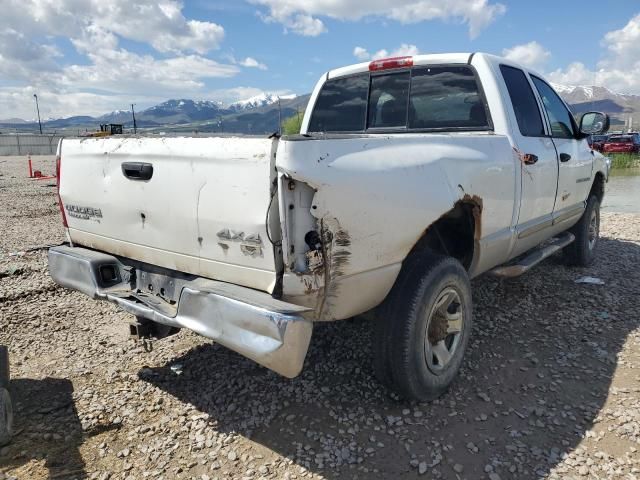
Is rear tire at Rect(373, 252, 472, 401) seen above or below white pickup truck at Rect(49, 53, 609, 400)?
below

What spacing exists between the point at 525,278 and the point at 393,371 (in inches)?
124

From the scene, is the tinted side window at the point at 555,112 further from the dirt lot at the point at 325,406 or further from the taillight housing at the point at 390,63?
the dirt lot at the point at 325,406

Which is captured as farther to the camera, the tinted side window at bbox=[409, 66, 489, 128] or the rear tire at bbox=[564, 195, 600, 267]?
the rear tire at bbox=[564, 195, 600, 267]

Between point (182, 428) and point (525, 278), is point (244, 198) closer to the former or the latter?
point (182, 428)

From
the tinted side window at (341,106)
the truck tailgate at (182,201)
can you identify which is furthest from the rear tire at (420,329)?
the tinted side window at (341,106)

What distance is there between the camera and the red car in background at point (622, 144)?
81.6 ft

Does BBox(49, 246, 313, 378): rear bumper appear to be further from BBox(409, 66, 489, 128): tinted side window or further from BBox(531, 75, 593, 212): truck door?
BBox(531, 75, 593, 212): truck door

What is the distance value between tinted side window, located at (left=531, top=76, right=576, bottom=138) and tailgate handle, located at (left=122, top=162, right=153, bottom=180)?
3483mm

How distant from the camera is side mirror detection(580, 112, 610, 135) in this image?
5.24m

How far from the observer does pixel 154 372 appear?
11.5 ft

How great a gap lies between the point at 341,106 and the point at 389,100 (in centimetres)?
54

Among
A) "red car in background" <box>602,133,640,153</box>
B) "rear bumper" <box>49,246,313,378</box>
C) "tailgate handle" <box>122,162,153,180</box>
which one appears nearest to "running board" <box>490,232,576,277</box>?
"rear bumper" <box>49,246,313,378</box>

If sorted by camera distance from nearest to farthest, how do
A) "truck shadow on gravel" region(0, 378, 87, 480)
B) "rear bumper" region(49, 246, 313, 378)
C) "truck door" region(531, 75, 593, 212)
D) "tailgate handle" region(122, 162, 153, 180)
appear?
1. "rear bumper" region(49, 246, 313, 378)
2. "truck shadow on gravel" region(0, 378, 87, 480)
3. "tailgate handle" region(122, 162, 153, 180)
4. "truck door" region(531, 75, 593, 212)

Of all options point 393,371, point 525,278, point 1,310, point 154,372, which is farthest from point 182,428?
point 525,278
